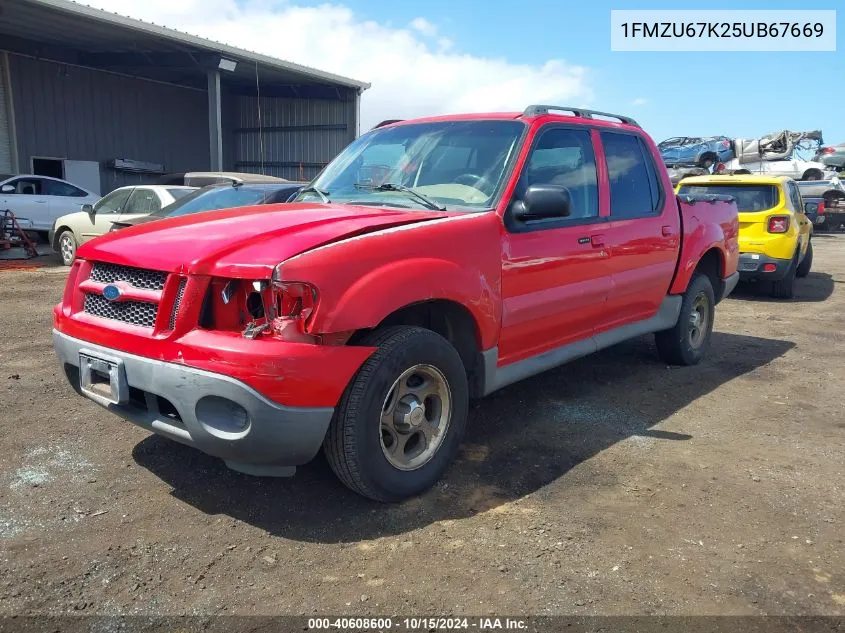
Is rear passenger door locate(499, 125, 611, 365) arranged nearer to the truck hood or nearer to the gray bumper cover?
the truck hood

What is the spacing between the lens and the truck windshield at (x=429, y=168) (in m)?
3.75

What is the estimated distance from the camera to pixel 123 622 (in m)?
2.35

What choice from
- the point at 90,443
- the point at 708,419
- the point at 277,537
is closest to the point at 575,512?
the point at 277,537

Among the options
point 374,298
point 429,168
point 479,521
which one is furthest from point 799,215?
point 374,298

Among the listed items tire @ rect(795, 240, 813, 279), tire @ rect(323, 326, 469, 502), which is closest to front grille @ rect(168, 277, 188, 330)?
tire @ rect(323, 326, 469, 502)

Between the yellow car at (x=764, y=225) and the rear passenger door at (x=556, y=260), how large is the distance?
576cm

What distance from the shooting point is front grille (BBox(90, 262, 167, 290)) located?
2.95 meters

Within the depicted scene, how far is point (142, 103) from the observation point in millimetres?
24234

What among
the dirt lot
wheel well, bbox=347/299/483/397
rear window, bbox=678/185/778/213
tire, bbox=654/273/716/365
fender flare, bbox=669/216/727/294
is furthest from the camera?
rear window, bbox=678/185/778/213

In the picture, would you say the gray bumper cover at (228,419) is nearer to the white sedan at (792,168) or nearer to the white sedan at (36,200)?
the white sedan at (36,200)

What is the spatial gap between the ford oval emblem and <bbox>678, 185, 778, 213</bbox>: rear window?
833cm

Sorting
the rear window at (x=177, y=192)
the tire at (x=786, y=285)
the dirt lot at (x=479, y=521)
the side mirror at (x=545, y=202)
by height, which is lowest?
the dirt lot at (x=479, y=521)

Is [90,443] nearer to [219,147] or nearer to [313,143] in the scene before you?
[219,147]

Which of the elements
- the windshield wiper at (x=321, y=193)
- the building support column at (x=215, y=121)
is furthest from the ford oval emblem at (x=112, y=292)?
the building support column at (x=215, y=121)
